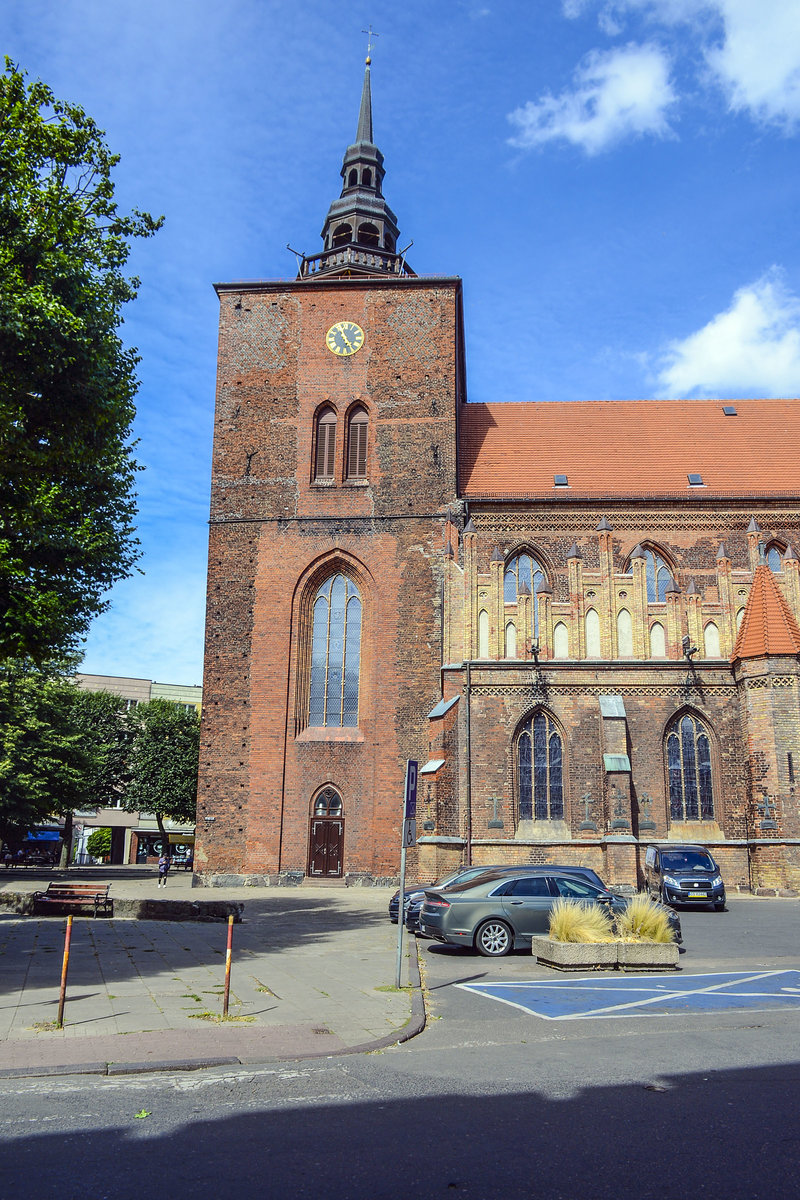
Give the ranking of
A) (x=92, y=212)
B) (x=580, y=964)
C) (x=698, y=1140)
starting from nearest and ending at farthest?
1. (x=698, y=1140)
2. (x=580, y=964)
3. (x=92, y=212)

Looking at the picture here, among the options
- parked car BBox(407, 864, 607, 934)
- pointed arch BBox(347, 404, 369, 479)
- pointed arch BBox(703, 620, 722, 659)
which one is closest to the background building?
pointed arch BBox(347, 404, 369, 479)

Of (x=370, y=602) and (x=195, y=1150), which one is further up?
(x=370, y=602)

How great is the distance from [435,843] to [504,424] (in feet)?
52.6

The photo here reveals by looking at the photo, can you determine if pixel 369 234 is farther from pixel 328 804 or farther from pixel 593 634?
pixel 328 804

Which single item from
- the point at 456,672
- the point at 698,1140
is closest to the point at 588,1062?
the point at 698,1140

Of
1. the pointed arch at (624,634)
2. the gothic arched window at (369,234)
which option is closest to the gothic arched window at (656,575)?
the pointed arch at (624,634)

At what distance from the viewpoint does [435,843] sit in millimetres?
24547

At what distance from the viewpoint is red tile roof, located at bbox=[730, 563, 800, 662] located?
81.9ft

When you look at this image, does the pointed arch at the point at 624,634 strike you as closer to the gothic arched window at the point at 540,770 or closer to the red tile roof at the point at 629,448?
the gothic arched window at the point at 540,770

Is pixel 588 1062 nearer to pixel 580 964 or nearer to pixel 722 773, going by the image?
pixel 580 964

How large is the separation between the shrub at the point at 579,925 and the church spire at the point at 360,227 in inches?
1025

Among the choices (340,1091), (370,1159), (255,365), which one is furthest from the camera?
(255,365)

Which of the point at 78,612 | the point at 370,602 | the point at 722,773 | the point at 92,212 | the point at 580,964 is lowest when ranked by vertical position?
the point at 580,964

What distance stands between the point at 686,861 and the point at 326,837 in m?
10.5
